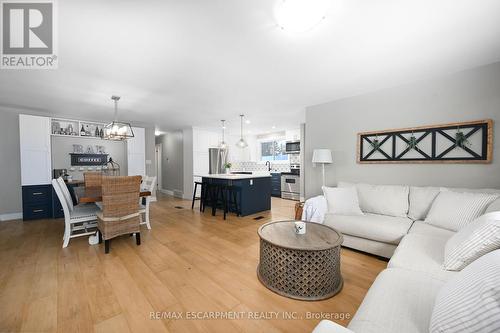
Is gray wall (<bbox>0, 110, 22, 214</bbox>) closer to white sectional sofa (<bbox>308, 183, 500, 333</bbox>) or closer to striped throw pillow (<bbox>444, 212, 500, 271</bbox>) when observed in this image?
white sectional sofa (<bbox>308, 183, 500, 333</bbox>)

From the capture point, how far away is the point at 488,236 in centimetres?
120

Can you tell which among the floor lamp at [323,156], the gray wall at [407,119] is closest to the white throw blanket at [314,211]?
the floor lamp at [323,156]

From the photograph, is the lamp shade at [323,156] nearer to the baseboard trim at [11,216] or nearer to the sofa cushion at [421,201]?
the sofa cushion at [421,201]

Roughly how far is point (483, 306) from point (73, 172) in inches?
266

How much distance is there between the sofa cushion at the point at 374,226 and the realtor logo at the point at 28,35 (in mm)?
3569

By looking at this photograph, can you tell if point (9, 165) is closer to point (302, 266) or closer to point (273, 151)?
point (302, 266)

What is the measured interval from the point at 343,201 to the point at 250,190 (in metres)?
2.19

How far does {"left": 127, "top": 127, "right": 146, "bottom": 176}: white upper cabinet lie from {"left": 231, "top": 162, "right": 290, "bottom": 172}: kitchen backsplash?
3210 mm

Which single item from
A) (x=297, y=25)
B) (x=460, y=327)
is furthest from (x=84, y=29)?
(x=460, y=327)

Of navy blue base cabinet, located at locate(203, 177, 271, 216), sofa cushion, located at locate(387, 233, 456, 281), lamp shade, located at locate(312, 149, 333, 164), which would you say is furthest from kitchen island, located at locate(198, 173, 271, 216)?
sofa cushion, located at locate(387, 233, 456, 281)

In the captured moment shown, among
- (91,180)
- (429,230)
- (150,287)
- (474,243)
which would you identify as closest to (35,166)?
(91,180)

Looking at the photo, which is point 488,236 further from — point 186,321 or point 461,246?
point 186,321

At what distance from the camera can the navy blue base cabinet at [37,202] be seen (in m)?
4.07

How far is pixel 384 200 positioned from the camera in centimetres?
279
